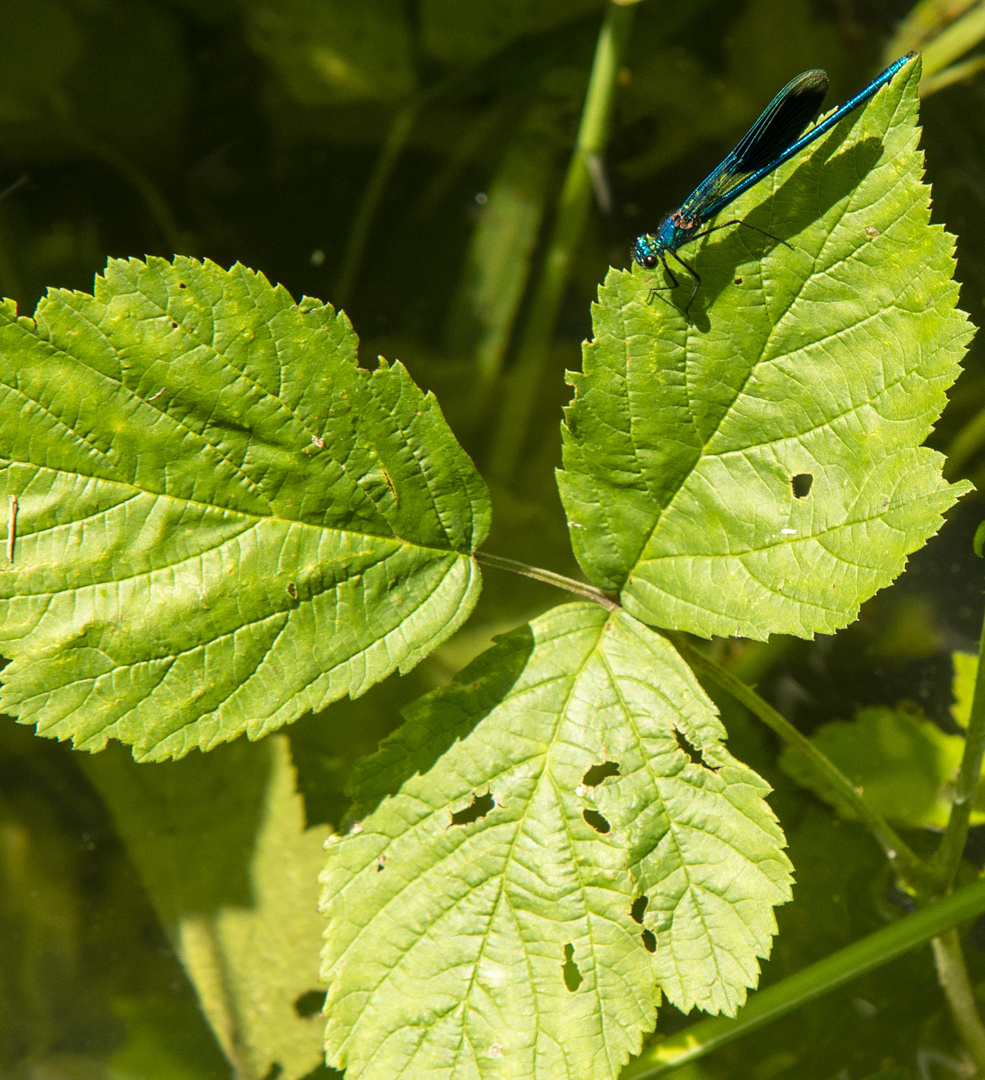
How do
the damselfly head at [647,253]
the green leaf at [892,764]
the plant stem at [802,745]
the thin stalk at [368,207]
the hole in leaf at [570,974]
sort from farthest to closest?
1. the thin stalk at [368,207]
2. the green leaf at [892,764]
3. the hole in leaf at [570,974]
4. the plant stem at [802,745]
5. the damselfly head at [647,253]

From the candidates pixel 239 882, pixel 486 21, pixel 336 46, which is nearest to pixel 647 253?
pixel 486 21

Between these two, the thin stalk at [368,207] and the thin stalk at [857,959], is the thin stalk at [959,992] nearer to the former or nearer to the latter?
the thin stalk at [857,959]

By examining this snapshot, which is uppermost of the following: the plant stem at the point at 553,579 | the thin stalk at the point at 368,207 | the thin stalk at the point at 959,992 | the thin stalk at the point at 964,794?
the thin stalk at the point at 368,207

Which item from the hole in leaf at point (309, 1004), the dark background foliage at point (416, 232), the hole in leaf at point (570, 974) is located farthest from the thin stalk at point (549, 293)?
the hole in leaf at point (309, 1004)

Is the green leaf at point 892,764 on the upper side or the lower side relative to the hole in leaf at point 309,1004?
upper

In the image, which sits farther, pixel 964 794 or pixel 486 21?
pixel 486 21

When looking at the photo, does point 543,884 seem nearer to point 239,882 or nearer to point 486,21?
point 239,882

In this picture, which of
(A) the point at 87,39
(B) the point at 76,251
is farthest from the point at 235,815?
(A) the point at 87,39
